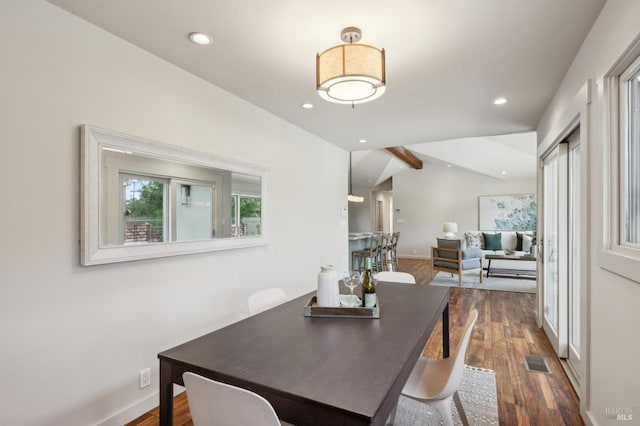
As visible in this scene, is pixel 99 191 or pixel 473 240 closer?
pixel 99 191

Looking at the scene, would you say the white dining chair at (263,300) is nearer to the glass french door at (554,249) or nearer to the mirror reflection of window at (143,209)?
the mirror reflection of window at (143,209)

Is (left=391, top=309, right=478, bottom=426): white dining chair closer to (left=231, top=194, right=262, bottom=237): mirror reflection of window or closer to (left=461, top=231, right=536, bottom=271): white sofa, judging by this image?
(left=231, top=194, right=262, bottom=237): mirror reflection of window

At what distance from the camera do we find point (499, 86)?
2756mm

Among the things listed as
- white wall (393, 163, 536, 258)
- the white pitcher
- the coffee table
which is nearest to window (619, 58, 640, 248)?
the white pitcher

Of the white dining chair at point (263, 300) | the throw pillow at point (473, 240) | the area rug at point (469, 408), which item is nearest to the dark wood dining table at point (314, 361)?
the white dining chair at point (263, 300)

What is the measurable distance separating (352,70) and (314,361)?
4.44 feet

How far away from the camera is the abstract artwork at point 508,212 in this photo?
28.7 ft

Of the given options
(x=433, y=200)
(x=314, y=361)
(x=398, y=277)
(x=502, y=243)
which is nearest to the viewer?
(x=314, y=361)

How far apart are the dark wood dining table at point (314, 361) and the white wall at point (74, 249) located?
0.92m

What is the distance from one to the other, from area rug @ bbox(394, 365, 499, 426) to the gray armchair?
12.6 feet

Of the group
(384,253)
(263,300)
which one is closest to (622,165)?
(263,300)

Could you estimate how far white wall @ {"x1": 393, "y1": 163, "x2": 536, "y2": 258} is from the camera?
374 inches

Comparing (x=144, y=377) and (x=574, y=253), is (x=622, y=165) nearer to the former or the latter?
(x=574, y=253)

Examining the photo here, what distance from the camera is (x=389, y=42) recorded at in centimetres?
209
